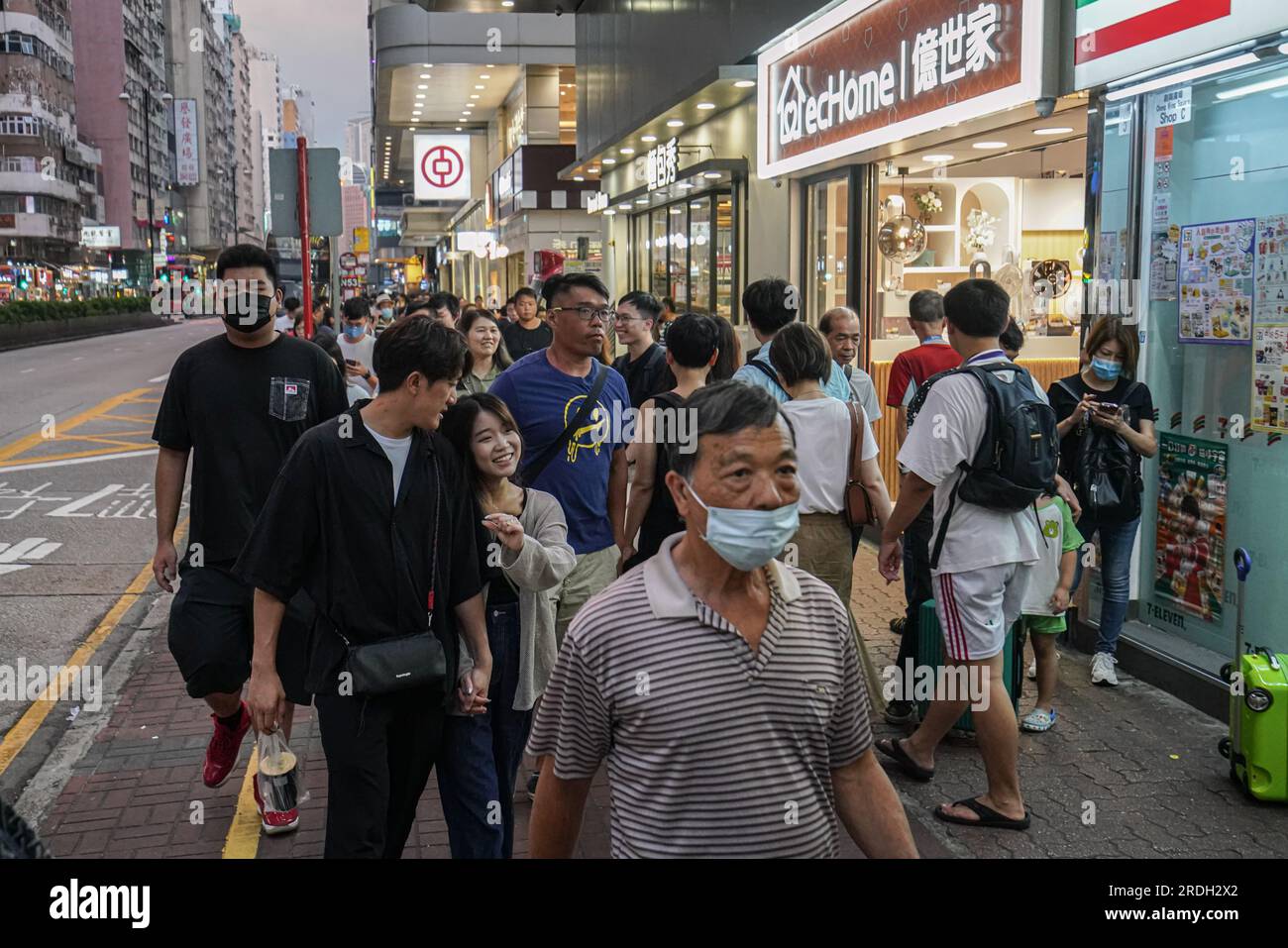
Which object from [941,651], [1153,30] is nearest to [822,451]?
[941,651]

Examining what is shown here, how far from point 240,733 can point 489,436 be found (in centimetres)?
227

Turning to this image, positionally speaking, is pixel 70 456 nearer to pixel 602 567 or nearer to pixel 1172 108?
pixel 602 567

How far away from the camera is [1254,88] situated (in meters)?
6.39

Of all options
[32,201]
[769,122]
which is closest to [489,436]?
[769,122]

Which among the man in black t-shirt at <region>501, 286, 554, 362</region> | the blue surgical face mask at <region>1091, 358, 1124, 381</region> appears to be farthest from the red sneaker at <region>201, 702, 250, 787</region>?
the man in black t-shirt at <region>501, 286, 554, 362</region>

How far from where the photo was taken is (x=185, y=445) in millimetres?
5043

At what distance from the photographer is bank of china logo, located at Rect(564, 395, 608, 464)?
16.9ft

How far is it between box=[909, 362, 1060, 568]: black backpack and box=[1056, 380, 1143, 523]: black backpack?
1837 mm

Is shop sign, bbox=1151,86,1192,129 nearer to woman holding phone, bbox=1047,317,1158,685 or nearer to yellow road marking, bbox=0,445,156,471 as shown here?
woman holding phone, bbox=1047,317,1158,685

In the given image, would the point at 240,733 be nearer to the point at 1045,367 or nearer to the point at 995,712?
the point at 995,712

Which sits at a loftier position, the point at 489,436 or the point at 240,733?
the point at 489,436

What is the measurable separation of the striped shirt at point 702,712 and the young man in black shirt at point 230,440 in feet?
8.81

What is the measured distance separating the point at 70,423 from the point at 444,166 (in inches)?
993

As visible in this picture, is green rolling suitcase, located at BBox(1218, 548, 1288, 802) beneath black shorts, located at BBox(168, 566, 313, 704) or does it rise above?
beneath
